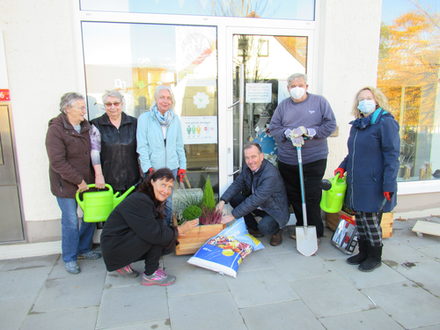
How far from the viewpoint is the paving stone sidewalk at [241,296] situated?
219 cm

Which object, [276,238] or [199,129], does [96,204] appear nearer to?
[199,129]

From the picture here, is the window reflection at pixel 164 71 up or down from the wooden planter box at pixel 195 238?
up

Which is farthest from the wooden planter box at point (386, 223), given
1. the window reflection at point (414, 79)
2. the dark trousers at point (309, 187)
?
the window reflection at point (414, 79)

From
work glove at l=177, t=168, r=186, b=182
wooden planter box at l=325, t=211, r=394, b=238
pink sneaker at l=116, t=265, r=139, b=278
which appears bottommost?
pink sneaker at l=116, t=265, r=139, b=278

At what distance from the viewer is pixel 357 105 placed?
278 cm

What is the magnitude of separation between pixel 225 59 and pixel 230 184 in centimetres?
145

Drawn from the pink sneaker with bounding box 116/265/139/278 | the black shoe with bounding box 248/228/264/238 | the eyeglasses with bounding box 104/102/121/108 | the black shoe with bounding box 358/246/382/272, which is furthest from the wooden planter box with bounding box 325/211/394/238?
the eyeglasses with bounding box 104/102/121/108

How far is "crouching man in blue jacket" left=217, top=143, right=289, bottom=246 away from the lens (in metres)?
3.19

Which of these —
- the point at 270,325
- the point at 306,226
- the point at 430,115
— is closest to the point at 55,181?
the point at 270,325

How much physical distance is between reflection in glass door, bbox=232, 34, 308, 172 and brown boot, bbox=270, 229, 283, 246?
2.96ft

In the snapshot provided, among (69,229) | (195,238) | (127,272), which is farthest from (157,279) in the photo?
(69,229)

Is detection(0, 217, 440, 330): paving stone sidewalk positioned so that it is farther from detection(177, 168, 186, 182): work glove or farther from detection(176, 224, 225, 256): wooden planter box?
detection(177, 168, 186, 182): work glove

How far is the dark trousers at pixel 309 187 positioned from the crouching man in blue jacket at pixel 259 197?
0.49ft

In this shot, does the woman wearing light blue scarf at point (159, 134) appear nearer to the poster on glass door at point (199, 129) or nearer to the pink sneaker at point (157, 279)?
the poster on glass door at point (199, 129)
